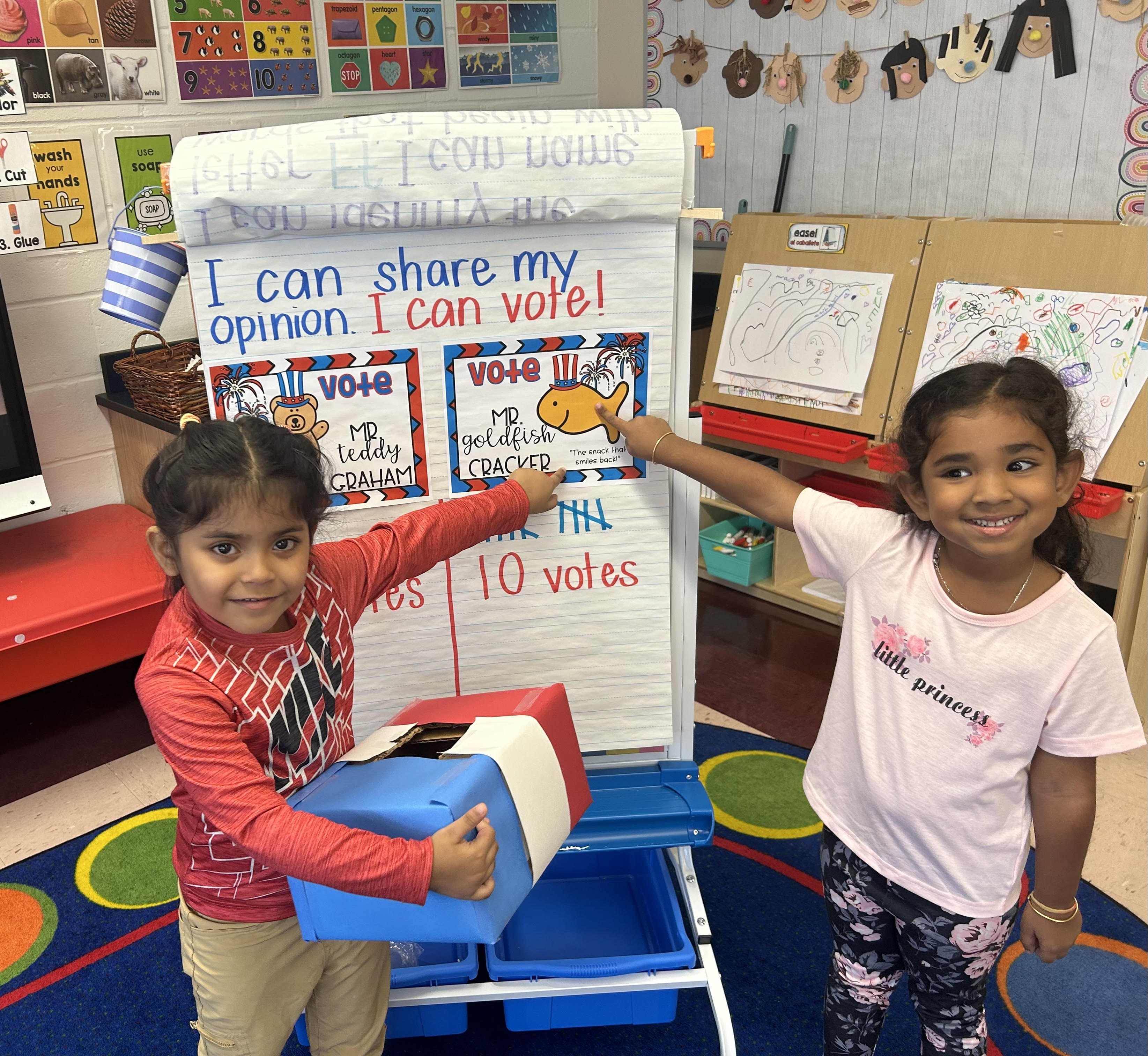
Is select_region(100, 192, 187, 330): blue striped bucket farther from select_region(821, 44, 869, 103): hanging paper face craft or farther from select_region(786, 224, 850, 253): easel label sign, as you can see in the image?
select_region(821, 44, 869, 103): hanging paper face craft

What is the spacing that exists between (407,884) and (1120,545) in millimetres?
2273

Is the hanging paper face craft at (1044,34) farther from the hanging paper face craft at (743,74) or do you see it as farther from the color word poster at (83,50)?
the color word poster at (83,50)

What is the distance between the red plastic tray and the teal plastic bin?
1.20 ft

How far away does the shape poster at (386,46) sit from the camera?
268cm

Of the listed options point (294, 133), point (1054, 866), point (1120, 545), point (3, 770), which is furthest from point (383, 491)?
point (1120, 545)

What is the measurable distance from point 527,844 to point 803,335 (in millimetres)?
1913

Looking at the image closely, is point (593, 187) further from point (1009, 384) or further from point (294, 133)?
point (1009, 384)

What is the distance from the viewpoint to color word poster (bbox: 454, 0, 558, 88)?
9.53ft

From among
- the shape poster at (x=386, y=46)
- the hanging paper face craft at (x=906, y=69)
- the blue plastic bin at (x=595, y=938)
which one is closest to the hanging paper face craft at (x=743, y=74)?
the hanging paper face craft at (x=906, y=69)

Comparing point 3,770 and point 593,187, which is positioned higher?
point 593,187

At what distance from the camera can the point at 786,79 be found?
2.92m

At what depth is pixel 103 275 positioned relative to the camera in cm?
249

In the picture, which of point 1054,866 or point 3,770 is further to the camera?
point 3,770

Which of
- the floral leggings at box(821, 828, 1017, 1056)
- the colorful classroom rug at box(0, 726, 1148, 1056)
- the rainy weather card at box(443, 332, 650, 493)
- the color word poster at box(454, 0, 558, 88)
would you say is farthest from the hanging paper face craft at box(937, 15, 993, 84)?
the floral leggings at box(821, 828, 1017, 1056)
